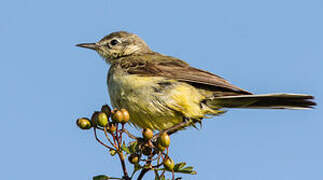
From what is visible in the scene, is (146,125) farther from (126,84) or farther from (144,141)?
(144,141)

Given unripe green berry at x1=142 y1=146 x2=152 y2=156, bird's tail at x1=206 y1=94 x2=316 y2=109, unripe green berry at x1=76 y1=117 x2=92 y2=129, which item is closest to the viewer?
unripe green berry at x1=76 y1=117 x2=92 y2=129

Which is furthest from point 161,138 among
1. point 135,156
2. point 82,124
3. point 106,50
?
point 106,50

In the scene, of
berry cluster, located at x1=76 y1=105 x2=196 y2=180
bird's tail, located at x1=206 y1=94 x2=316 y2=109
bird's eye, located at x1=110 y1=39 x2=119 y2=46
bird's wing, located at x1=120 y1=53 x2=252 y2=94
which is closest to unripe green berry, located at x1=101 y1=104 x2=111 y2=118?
berry cluster, located at x1=76 y1=105 x2=196 y2=180

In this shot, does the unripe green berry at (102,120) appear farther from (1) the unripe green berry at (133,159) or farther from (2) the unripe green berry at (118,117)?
(1) the unripe green berry at (133,159)

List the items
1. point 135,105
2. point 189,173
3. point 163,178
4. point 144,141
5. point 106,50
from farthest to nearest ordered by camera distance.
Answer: point 106,50
point 135,105
point 144,141
point 189,173
point 163,178

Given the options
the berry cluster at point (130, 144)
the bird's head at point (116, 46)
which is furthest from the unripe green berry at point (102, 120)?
the bird's head at point (116, 46)

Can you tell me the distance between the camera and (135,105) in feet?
20.4

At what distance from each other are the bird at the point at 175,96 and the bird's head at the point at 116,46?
1137 millimetres

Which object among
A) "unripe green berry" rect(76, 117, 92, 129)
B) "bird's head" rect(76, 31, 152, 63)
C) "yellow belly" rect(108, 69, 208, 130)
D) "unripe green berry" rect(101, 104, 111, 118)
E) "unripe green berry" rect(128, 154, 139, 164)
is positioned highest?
"bird's head" rect(76, 31, 152, 63)

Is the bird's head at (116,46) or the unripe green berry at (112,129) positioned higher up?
the bird's head at (116,46)

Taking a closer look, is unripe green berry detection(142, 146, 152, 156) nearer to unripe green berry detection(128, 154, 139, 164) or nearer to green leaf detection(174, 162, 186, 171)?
unripe green berry detection(128, 154, 139, 164)

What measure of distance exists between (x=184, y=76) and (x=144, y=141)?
2209mm

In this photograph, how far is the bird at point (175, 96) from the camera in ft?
20.5

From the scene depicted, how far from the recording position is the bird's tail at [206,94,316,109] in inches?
237
